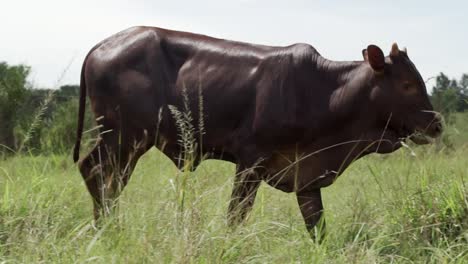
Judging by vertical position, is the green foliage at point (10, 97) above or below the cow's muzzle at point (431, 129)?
below

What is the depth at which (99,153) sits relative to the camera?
5.67 metres

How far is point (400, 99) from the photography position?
5.39m

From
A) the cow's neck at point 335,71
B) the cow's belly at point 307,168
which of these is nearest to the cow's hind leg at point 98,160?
the cow's belly at point 307,168

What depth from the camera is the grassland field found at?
350 centimetres

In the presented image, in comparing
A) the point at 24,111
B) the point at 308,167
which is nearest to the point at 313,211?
the point at 308,167

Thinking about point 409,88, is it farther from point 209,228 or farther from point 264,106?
point 209,228

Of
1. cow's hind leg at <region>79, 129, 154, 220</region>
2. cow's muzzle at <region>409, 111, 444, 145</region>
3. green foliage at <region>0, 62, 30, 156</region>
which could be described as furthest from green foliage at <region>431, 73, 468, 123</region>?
green foliage at <region>0, 62, 30, 156</region>

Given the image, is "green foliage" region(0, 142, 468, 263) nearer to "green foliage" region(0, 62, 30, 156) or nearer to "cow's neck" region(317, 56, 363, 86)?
"cow's neck" region(317, 56, 363, 86)

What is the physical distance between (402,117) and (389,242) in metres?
1.20

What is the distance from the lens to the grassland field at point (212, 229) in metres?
3.50

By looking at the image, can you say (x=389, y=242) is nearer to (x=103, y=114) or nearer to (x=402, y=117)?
(x=402, y=117)

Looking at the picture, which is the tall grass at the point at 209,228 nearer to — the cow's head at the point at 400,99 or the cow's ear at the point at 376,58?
the cow's head at the point at 400,99

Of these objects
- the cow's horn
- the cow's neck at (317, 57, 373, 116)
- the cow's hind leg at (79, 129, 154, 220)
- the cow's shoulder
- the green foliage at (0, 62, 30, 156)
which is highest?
the cow's horn

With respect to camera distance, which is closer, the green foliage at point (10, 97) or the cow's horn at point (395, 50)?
the cow's horn at point (395, 50)
